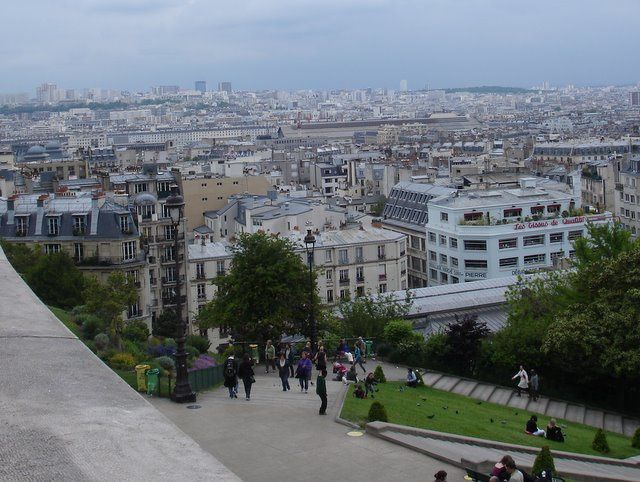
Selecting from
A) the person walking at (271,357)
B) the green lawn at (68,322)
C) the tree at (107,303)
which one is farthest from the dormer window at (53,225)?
the person walking at (271,357)

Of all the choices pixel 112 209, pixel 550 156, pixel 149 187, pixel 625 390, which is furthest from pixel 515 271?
pixel 550 156

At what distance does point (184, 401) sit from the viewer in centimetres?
1478

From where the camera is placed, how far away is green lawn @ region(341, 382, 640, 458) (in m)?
14.6

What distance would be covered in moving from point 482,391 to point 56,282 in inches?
516

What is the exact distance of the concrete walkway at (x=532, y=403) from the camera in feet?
66.8

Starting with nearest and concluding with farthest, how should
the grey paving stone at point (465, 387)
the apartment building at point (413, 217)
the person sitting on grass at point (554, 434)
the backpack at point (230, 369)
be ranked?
the backpack at point (230, 369), the person sitting on grass at point (554, 434), the grey paving stone at point (465, 387), the apartment building at point (413, 217)

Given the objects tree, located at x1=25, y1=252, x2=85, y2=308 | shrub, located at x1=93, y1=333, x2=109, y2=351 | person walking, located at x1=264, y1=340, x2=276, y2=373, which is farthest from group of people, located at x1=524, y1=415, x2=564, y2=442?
tree, located at x1=25, y1=252, x2=85, y2=308

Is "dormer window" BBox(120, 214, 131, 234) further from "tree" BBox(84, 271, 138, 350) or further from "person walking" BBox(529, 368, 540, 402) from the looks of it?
"person walking" BBox(529, 368, 540, 402)

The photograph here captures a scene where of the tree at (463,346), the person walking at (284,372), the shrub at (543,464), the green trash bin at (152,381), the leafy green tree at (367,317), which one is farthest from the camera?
the leafy green tree at (367,317)

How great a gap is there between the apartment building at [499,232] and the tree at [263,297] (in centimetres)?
2170

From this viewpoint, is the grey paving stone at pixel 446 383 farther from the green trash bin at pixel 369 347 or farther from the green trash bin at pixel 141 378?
the green trash bin at pixel 141 378

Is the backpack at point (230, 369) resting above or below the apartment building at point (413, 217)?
above

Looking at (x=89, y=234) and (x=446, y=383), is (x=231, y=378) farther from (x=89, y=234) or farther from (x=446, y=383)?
(x=89, y=234)

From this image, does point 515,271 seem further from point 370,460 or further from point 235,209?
point 370,460
